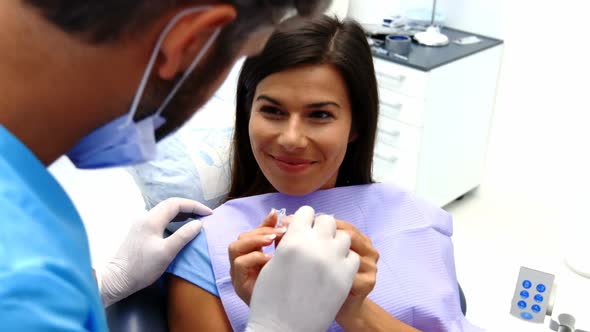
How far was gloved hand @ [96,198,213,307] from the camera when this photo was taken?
1246mm

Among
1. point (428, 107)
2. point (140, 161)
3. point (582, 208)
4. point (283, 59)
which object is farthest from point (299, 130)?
point (582, 208)

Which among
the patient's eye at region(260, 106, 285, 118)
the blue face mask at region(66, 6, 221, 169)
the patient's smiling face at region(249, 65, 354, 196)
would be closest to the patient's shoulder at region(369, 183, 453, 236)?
the patient's smiling face at region(249, 65, 354, 196)

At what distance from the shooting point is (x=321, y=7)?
69cm

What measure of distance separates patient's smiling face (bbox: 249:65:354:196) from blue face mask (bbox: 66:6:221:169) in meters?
0.54

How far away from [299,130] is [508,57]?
1906 millimetres

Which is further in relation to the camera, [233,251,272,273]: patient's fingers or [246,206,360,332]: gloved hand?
[233,251,272,273]: patient's fingers

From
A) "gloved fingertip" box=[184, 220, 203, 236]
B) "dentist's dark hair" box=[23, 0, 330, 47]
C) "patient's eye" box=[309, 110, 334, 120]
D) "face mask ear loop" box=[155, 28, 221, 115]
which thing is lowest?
"gloved fingertip" box=[184, 220, 203, 236]

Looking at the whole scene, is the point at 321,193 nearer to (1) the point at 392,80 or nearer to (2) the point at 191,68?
(2) the point at 191,68

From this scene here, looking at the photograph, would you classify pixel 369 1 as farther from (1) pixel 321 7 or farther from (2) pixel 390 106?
→ (1) pixel 321 7

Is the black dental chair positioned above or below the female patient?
below

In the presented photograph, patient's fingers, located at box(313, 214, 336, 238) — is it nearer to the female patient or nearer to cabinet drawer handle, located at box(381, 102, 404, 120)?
the female patient

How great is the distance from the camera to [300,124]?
4.22 feet

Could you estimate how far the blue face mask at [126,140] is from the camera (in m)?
0.67

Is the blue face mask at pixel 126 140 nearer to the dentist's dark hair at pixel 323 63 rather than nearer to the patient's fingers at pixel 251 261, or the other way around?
the patient's fingers at pixel 251 261
